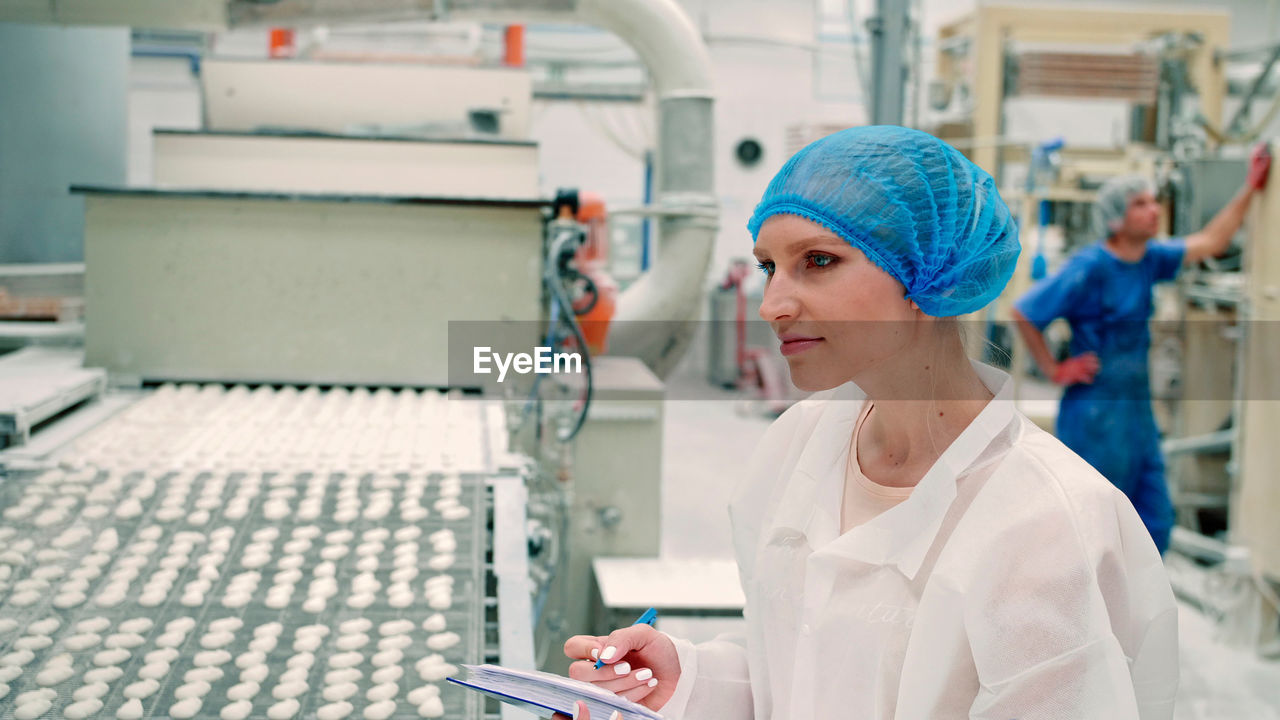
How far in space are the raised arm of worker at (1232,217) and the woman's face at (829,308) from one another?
239 cm

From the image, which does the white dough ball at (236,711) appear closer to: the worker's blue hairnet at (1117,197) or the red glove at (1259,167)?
the worker's blue hairnet at (1117,197)

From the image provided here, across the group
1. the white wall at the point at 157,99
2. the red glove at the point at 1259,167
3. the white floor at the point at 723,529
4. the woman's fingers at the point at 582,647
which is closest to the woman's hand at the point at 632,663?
the woman's fingers at the point at 582,647

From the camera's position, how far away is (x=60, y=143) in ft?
9.00

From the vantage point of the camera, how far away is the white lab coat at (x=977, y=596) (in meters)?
0.72

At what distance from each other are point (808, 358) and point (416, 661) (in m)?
0.61

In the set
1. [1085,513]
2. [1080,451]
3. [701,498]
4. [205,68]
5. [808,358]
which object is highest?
[205,68]

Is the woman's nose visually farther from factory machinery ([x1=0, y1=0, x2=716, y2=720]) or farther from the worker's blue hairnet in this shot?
the worker's blue hairnet

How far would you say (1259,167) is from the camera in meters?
2.78

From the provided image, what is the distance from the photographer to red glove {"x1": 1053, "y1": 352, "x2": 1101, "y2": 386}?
2.70 metres

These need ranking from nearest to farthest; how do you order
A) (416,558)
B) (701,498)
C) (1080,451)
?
(416,558) → (1080,451) → (701,498)

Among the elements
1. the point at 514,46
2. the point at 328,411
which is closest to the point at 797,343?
the point at 328,411

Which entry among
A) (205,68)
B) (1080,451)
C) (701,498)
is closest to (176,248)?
(205,68)

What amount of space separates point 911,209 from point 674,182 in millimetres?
2170

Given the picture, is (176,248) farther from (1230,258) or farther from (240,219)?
→ (1230,258)
